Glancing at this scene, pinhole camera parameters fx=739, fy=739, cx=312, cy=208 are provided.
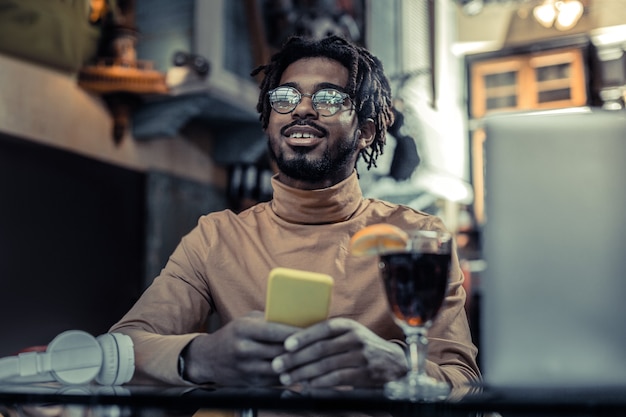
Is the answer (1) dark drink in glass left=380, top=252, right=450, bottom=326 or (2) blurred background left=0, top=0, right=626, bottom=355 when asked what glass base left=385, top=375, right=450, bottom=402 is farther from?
(2) blurred background left=0, top=0, right=626, bottom=355

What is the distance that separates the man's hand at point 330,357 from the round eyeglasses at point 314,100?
2.02 ft

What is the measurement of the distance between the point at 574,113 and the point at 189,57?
3719mm

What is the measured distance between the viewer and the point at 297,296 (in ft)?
2.52

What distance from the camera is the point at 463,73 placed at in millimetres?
7145

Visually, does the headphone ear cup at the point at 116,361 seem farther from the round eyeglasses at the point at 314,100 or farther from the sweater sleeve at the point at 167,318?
the round eyeglasses at the point at 314,100

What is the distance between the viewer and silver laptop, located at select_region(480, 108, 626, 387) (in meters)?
0.71

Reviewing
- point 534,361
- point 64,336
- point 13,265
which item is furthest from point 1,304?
point 534,361

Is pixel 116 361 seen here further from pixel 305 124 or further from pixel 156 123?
pixel 156 123

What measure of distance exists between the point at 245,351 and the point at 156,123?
3.81 meters

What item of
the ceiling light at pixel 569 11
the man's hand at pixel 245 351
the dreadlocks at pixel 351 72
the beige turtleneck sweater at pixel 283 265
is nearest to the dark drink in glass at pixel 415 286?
the man's hand at pixel 245 351

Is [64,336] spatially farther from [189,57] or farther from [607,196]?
[189,57]

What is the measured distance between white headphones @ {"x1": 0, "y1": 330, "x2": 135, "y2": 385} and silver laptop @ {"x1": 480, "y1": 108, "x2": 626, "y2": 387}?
1.33 feet

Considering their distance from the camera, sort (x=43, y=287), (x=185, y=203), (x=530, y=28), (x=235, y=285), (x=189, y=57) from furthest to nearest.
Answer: (x=530, y=28), (x=185, y=203), (x=189, y=57), (x=43, y=287), (x=235, y=285)

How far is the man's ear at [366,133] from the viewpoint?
1.55 meters
